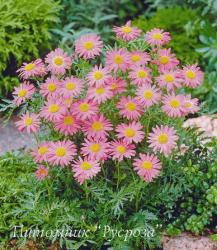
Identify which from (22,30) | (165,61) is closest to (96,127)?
(165,61)

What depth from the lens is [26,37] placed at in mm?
4582

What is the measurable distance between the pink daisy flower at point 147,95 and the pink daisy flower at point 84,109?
190 millimetres

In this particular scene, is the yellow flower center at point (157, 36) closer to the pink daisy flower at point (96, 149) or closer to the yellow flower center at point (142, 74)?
the yellow flower center at point (142, 74)

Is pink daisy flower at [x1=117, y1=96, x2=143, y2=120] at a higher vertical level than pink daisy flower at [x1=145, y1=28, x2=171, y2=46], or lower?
lower

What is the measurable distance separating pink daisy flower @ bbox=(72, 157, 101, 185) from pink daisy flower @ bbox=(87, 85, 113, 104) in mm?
250

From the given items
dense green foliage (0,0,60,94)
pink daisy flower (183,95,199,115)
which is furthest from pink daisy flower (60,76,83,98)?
dense green foliage (0,0,60,94)

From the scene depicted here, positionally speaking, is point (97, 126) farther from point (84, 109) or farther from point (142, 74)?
point (142, 74)

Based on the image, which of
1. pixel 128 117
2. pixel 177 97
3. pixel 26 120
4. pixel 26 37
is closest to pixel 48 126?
pixel 26 120

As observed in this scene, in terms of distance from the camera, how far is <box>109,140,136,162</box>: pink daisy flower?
270 centimetres

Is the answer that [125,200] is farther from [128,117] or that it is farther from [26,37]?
[26,37]

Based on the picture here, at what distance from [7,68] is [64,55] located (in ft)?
6.16

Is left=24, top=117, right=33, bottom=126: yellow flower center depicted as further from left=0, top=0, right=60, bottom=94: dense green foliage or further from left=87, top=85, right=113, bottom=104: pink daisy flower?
left=0, top=0, right=60, bottom=94: dense green foliage

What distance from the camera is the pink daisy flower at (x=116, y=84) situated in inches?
108

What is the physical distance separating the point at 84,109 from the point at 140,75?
28 centimetres
